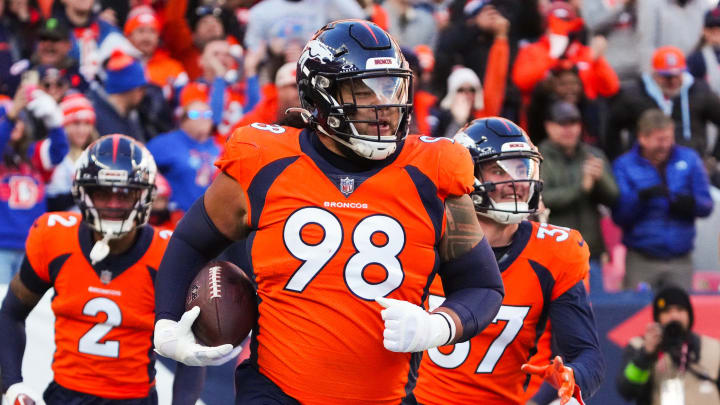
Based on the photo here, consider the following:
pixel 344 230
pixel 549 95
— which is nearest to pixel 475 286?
pixel 344 230

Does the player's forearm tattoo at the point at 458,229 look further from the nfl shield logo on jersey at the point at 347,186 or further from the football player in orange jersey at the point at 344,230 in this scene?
the nfl shield logo on jersey at the point at 347,186

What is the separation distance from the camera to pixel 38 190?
680 centimetres

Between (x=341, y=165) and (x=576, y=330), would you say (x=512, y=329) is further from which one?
(x=341, y=165)

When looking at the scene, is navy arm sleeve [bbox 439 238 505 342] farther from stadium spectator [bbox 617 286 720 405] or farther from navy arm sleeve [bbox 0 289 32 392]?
stadium spectator [bbox 617 286 720 405]

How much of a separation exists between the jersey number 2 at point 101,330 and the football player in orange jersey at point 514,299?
1.34 meters

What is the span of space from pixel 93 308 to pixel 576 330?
6.69 ft

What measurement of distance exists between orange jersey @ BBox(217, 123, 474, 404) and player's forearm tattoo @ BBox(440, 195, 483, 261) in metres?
0.03

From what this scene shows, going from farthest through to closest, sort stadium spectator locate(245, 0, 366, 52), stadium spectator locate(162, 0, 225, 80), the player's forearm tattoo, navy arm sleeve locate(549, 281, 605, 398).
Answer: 1. stadium spectator locate(162, 0, 225, 80)
2. stadium spectator locate(245, 0, 366, 52)
3. navy arm sleeve locate(549, 281, 605, 398)
4. the player's forearm tattoo

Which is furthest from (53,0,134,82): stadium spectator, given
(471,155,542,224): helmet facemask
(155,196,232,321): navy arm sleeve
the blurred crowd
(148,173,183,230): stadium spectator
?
(155,196,232,321): navy arm sleeve

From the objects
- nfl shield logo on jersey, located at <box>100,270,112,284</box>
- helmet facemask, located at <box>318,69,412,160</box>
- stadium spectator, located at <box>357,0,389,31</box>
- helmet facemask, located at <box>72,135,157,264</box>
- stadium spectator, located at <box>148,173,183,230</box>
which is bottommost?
stadium spectator, located at <box>148,173,183,230</box>

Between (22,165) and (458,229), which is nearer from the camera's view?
(458,229)

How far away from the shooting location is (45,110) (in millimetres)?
6930

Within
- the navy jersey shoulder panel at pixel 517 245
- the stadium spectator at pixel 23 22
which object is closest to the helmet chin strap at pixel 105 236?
the navy jersey shoulder panel at pixel 517 245

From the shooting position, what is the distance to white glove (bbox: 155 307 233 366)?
3.31 meters
